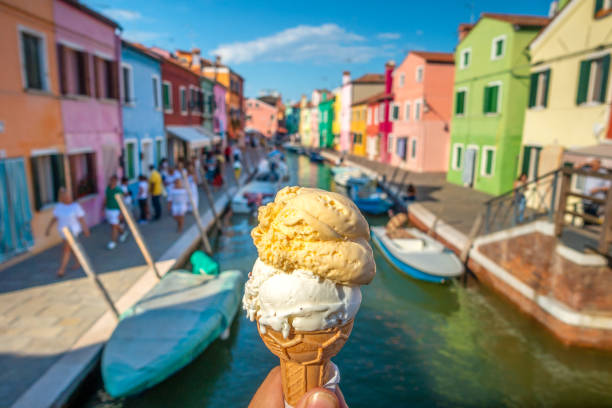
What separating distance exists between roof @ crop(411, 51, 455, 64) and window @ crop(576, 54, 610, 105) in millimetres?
15866

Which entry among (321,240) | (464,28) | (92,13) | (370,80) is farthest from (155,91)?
(370,80)

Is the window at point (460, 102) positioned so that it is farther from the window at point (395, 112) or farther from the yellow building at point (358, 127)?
the yellow building at point (358, 127)

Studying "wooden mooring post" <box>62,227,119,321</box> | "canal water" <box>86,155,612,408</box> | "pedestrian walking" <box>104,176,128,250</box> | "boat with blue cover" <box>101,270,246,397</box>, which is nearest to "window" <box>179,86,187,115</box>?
"pedestrian walking" <box>104,176,128,250</box>

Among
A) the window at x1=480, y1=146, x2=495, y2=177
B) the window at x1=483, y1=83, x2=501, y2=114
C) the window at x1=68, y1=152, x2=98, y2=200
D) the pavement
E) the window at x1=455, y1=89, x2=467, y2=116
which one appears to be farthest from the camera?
the window at x1=455, y1=89, x2=467, y2=116

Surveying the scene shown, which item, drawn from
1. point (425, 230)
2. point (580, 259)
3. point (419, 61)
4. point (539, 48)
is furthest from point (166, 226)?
point (419, 61)

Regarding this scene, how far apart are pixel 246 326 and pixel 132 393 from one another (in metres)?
3.16

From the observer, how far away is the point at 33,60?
10258 millimetres

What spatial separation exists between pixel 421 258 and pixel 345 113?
41.1 metres

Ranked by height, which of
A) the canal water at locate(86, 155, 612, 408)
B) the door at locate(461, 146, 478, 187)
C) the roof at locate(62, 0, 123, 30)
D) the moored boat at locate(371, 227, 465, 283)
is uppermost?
the roof at locate(62, 0, 123, 30)

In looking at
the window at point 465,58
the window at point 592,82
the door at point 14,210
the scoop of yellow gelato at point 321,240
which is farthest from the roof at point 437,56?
the scoop of yellow gelato at point 321,240

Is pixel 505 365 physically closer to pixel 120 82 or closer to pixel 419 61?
pixel 120 82

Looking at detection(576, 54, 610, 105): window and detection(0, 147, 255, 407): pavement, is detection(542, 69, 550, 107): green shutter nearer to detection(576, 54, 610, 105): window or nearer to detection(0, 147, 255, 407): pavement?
detection(576, 54, 610, 105): window

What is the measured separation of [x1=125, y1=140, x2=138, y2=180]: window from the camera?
1588 cm

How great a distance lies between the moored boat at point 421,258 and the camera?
11.0m
